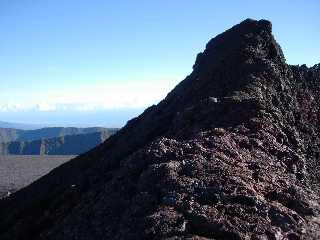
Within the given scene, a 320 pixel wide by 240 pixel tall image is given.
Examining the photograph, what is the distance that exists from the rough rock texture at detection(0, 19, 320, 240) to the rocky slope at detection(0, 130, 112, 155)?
7826 centimetres

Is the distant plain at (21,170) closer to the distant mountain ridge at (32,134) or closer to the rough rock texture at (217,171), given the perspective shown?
the rough rock texture at (217,171)

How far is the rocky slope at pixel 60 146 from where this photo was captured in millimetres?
94812

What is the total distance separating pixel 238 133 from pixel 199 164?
196 centimetres

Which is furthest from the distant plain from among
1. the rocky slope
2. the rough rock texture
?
the rocky slope

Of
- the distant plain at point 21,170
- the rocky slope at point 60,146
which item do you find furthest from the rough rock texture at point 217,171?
the rocky slope at point 60,146

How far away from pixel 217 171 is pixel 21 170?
40505 mm

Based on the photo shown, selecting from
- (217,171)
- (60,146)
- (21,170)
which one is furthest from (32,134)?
(217,171)

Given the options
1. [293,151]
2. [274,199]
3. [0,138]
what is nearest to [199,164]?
[274,199]

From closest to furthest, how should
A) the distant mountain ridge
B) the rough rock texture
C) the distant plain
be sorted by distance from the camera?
the rough rock texture < the distant plain < the distant mountain ridge

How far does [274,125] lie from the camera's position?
1230 cm

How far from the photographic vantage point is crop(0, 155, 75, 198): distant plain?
123 feet

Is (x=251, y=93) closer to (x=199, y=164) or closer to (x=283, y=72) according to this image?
(x=283, y=72)

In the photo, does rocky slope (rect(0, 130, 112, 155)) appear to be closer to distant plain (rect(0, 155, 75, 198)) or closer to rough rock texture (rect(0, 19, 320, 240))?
distant plain (rect(0, 155, 75, 198))

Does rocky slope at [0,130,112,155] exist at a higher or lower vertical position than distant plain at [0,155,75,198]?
higher
